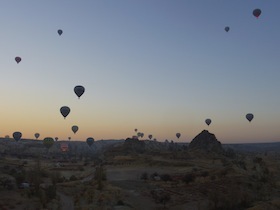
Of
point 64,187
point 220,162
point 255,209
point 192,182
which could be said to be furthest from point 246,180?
point 220,162

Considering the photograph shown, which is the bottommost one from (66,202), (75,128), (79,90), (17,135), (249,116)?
(66,202)

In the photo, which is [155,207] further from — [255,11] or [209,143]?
[209,143]

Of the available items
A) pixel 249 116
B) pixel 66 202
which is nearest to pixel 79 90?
pixel 66 202

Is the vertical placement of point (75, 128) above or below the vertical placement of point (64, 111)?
below

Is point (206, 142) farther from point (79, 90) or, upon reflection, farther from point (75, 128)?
point (79, 90)

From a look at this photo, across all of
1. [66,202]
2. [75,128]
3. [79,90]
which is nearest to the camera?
[66,202]

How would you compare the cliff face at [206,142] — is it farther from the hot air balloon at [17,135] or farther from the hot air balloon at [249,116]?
the hot air balloon at [17,135]

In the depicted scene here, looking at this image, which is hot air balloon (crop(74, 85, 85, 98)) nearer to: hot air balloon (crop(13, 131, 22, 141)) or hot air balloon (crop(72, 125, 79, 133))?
hot air balloon (crop(72, 125, 79, 133))

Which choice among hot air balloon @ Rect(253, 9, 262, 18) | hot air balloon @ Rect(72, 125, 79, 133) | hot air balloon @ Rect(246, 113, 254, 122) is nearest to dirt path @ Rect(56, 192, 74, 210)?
hot air balloon @ Rect(253, 9, 262, 18)
